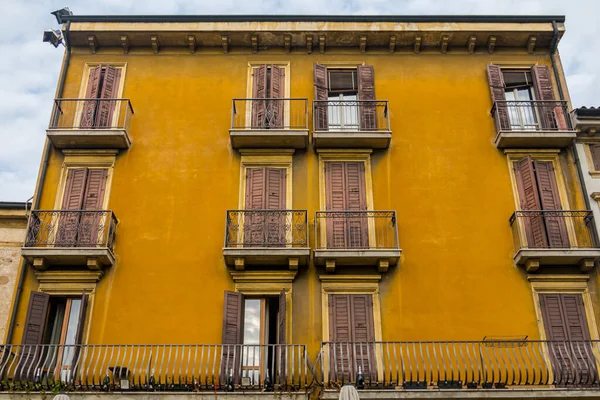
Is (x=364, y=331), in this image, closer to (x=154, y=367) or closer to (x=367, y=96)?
(x=154, y=367)

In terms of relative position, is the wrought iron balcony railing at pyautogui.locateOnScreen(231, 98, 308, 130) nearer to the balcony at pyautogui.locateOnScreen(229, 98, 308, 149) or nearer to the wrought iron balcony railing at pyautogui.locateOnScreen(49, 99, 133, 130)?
the balcony at pyautogui.locateOnScreen(229, 98, 308, 149)

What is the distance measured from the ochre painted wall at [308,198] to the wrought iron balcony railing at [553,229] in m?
0.40

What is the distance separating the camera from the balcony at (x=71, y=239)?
15.5 m

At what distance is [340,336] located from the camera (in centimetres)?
1522

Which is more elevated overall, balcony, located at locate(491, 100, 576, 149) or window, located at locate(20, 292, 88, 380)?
balcony, located at locate(491, 100, 576, 149)

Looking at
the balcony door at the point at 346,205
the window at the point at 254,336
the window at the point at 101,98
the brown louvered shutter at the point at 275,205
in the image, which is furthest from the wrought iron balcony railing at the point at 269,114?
the window at the point at 254,336

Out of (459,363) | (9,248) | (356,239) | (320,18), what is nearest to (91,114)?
(9,248)

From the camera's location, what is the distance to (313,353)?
15.0 metres

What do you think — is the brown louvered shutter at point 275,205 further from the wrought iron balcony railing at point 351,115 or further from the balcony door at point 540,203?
the balcony door at point 540,203

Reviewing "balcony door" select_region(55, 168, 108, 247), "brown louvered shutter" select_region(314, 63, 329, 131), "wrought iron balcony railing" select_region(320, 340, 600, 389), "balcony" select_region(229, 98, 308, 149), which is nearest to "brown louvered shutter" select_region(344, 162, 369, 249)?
"brown louvered shutter" select_region(314, 63, 329, 131)

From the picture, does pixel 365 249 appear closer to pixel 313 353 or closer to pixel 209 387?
pixel 313 353

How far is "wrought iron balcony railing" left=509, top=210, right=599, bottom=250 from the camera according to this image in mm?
16016

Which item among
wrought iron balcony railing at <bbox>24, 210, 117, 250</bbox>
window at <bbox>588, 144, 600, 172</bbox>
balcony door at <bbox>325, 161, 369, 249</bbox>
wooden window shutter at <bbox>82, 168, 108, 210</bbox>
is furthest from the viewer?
window at <bbox>588, 144, 600, 172</bbox>

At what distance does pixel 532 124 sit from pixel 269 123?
7058 mm
